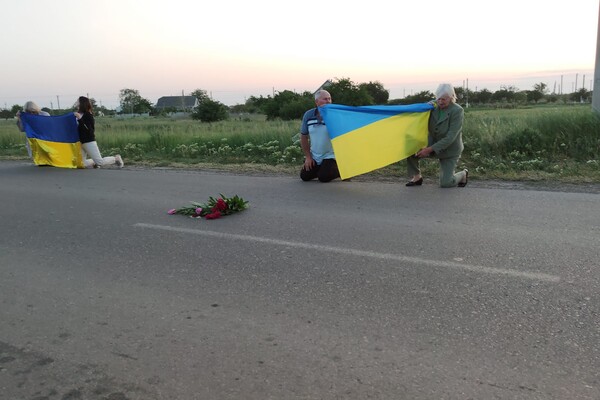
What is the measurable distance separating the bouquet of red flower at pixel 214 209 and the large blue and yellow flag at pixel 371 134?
2374 millimetres

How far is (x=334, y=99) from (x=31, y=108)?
143ft

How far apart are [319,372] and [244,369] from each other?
440mm

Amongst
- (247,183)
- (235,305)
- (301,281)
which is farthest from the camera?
(247,183)

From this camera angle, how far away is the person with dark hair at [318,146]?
9086mm

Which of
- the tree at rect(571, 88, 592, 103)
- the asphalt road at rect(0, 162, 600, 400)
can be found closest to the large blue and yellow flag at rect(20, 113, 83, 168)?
the asphalt road at rect(0, 162, 600, 400)

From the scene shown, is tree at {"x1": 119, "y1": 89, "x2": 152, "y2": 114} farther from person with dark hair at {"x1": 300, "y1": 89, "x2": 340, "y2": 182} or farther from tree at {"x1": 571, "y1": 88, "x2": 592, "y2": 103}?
person with dark hair at {"x1": 300, "y1": 89, "x2": 340, "y2": 182}

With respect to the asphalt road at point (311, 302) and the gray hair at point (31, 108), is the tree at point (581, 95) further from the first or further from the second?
the asphalt road at point (311, 302)

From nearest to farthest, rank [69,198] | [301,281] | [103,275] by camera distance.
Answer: [301,281] → [103,275] → [69,198]

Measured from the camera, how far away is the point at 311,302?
3902mm

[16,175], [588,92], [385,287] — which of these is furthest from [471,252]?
[588,92]

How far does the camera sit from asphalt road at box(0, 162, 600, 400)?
9.46 ft

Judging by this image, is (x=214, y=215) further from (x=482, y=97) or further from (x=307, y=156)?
(x=482, y=97)

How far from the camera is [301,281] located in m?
4.34

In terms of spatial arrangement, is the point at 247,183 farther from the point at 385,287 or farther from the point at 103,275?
the point at 385,287
